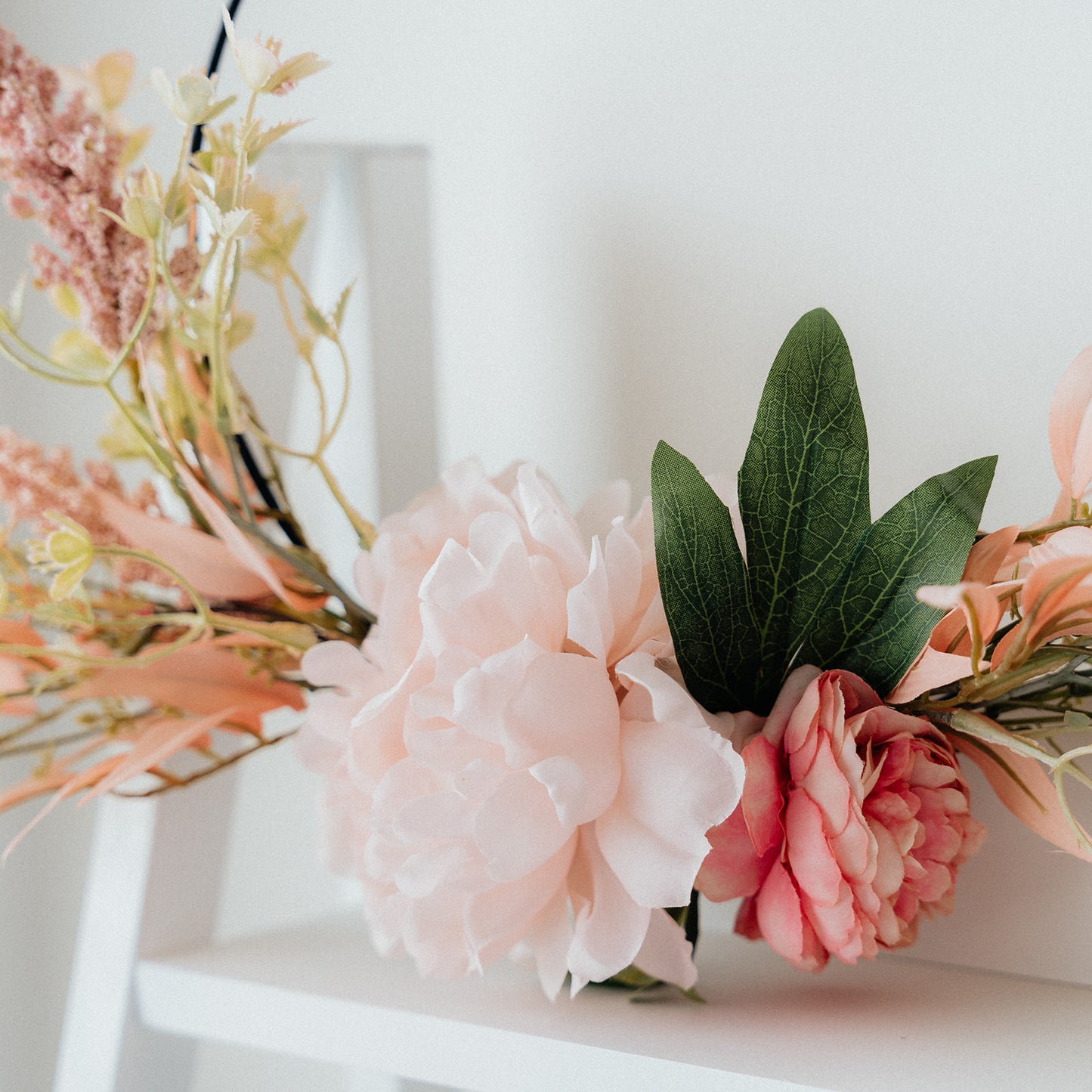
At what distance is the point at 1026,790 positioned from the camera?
32 cm

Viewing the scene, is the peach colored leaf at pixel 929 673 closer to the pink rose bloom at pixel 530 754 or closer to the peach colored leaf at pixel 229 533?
the pink rose bloom at pixel 530 754

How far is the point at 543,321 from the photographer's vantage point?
54 cm

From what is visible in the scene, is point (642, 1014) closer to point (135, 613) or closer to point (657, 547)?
point (657, 547)

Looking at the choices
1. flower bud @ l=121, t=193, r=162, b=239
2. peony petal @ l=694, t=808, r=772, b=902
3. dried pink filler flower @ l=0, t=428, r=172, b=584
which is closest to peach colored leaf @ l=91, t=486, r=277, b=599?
dried pink filler flower @ l=0, t=428, r=172, b=584

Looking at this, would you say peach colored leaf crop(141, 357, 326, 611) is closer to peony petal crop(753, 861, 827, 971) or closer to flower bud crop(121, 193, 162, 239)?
flower bud crop(121, 193, 162, 239)

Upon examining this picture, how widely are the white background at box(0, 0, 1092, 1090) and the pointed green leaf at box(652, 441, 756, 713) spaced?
127 mm

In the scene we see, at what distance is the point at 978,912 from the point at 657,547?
20cm

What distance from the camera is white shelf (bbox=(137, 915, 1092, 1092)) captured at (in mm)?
309

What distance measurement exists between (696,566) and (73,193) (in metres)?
0.27

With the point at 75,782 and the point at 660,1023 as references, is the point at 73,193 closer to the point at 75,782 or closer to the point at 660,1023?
the point at 75,782

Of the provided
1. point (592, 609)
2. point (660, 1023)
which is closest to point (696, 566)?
point (592, 609)

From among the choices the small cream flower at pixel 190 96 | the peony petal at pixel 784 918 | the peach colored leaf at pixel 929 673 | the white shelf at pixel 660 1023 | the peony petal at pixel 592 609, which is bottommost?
the white shelf at pixel 660 1023

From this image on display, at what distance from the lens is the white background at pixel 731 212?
0.39 m

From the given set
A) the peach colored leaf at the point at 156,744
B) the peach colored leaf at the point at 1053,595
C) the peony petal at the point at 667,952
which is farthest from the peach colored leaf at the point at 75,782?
the peach colored leaf at the point at 1053,595
